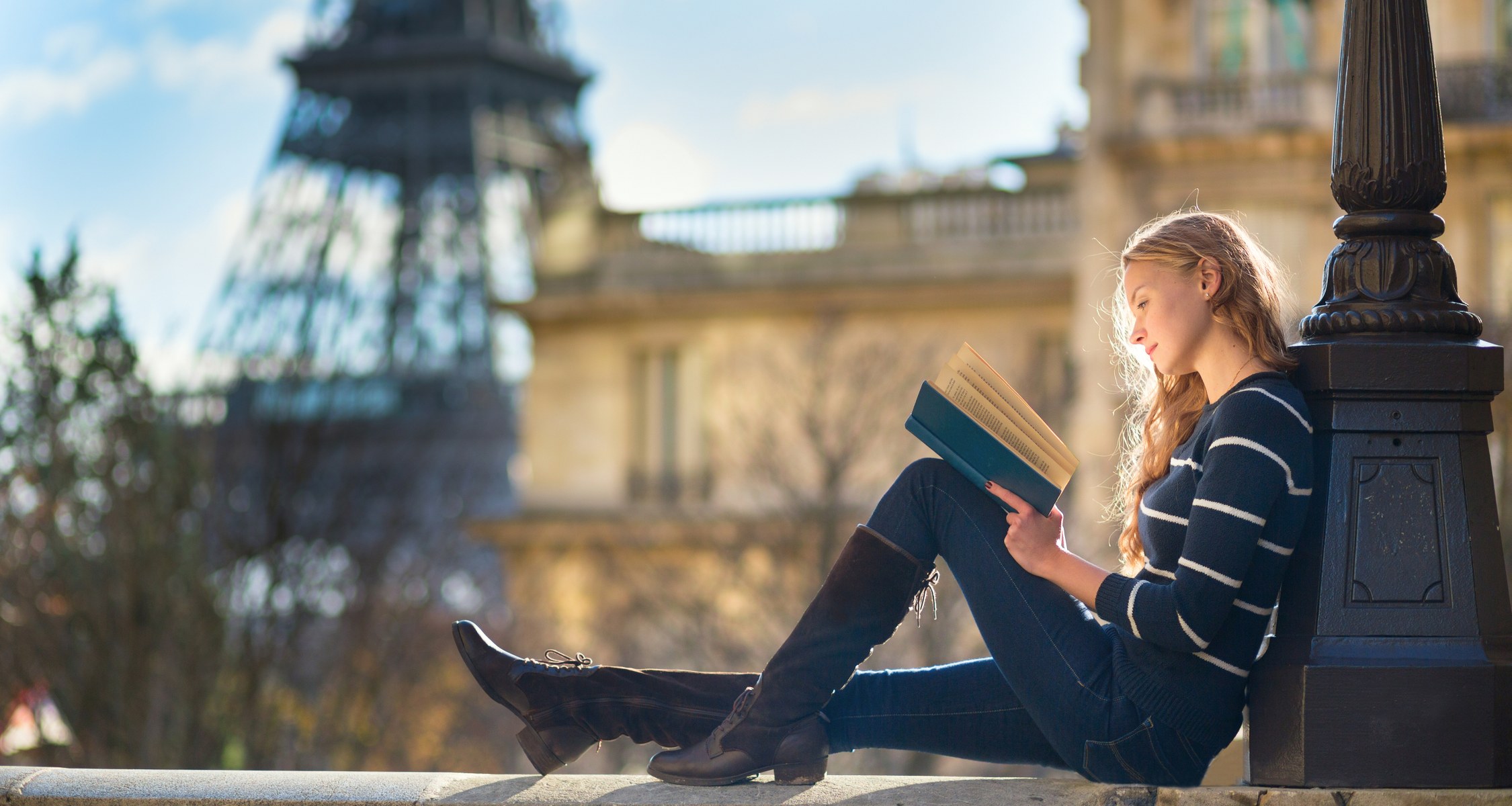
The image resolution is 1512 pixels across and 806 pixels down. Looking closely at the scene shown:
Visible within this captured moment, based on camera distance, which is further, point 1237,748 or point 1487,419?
point 1237,748

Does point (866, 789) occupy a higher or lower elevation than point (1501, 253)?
lower

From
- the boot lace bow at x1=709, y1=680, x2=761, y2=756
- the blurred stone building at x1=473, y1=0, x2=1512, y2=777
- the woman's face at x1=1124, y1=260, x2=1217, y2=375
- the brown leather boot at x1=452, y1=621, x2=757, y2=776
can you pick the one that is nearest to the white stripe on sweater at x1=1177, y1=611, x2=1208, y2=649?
the woman's face at x1=1124, y1=260, x2=1217, y2=375

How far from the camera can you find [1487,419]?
11.4 ft

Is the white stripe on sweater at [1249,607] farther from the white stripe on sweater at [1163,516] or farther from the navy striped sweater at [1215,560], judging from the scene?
the white stripe on sweater at [1163,516]

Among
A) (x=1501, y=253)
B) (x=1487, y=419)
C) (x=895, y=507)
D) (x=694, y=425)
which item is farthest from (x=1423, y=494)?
(x=694, y=425)

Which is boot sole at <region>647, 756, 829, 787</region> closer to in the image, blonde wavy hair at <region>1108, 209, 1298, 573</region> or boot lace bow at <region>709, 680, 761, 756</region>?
boot lace bow at <region>709, 680, 761, 756</region>

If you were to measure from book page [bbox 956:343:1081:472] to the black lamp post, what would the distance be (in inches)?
20.1

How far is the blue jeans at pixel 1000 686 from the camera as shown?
3393 mm

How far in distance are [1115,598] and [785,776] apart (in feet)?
2.61

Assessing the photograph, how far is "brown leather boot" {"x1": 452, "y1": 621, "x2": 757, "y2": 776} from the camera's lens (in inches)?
147

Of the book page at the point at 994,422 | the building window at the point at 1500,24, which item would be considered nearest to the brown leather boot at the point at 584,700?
the book page at the point at 994,422

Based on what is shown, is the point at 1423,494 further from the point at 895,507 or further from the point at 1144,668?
the point at 895,507

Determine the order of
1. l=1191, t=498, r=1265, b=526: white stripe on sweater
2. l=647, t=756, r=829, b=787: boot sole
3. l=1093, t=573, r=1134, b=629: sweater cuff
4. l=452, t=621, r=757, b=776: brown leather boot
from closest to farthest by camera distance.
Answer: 1. l=1191, t=498, r=1265, b=526: white stripe on sweater
2. l=1093, t=573, r=1134, b=629: sweater cuff
3. l=647, t=756, r=829, b=787: boot sole
4. l=452, t=621, r=757, b=776: brown leather boot

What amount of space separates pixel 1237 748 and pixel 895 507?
1.48 metres
